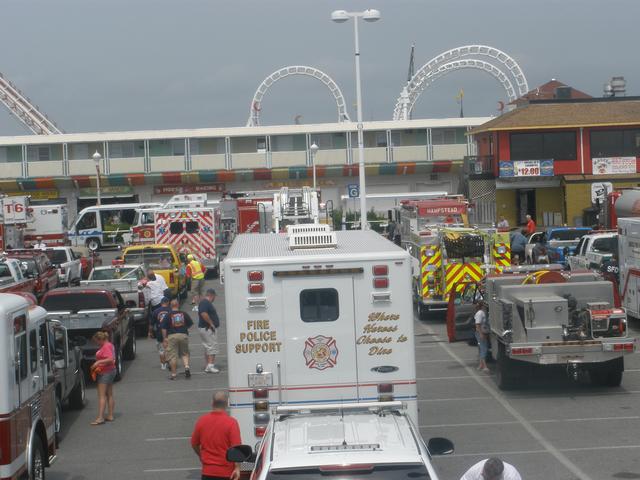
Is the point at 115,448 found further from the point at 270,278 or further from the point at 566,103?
the point at 566,103

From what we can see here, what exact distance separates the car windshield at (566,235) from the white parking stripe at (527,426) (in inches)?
617

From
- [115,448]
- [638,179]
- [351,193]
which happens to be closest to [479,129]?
[638,179]

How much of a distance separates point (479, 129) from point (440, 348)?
31430mm

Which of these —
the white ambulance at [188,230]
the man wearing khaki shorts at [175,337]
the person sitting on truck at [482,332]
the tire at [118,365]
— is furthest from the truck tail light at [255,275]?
the white ambulance at [188,230]

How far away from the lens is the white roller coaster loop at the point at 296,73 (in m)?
79.9

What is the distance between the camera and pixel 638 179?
48844 millimetres

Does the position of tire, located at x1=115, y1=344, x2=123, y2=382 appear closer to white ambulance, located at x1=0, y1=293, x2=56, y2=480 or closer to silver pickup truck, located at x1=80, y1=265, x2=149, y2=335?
silver pickup truck, located at x1=80, y1=265, x2=149, y2=335

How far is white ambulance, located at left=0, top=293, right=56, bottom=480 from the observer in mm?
10156

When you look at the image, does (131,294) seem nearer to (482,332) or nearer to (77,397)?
(77,397)

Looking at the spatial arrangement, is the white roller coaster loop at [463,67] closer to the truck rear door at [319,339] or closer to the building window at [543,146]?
the building window at [543,146]

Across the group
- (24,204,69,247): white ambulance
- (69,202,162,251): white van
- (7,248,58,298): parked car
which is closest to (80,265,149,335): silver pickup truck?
(7,248,58,298): parked car

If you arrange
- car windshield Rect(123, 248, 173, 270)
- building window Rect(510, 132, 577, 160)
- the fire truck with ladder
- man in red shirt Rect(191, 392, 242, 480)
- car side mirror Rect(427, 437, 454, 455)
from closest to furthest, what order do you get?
car side mirror Rect(427, 437, 454, 455), man in red shirt Rect(191, 392, 242, 480), the fire truck with ladder, car windshield Rect(123, 248, 173, 270), building window Rect(510, 132, 577, 160)

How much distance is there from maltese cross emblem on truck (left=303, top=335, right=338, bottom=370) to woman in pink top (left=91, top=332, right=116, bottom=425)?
5.31m

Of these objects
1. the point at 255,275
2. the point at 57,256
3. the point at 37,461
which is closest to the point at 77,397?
the point at 37,461
